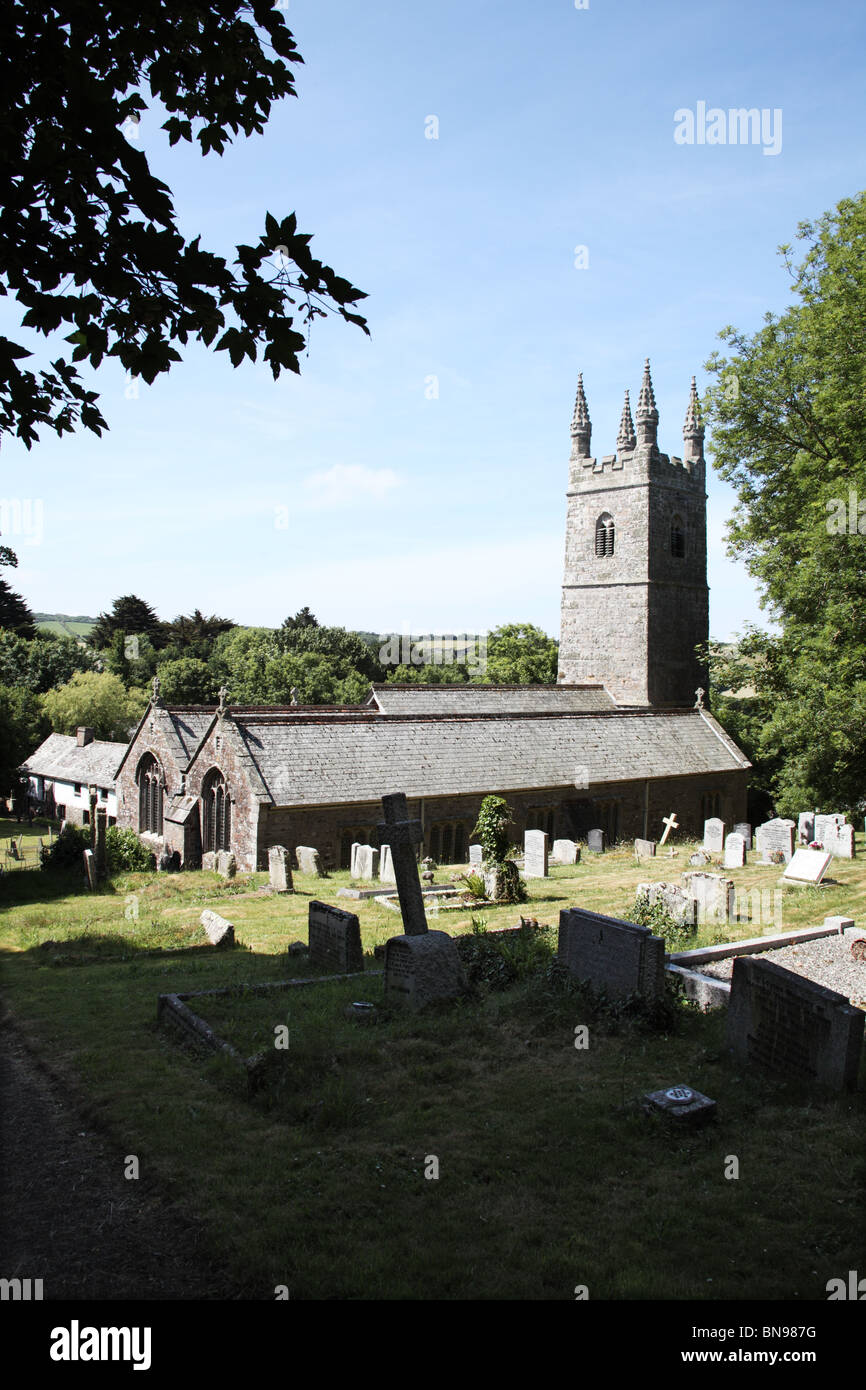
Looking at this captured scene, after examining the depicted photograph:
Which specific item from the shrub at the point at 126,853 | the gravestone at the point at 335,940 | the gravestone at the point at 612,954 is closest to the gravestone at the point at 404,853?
the gravestone at the point at 335,940

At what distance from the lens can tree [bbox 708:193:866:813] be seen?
750 inches

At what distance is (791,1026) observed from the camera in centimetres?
814

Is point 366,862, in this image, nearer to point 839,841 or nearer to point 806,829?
point 839,841

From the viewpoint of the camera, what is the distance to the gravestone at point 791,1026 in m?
7.73

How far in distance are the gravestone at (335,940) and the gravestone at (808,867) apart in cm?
1087

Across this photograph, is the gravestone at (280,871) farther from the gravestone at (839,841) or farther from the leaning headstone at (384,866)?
the gravestone at (839,841)

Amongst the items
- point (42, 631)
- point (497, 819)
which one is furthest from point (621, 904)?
point (42, 631)

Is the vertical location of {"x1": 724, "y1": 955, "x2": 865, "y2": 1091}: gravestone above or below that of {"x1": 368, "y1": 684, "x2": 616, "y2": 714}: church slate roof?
below

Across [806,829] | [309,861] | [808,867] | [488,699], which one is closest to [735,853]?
[808,867]

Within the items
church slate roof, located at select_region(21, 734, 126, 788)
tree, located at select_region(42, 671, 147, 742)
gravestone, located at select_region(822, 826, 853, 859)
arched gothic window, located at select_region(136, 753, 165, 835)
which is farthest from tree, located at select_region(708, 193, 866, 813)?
tree, located at select_region(42, 671, 147, 742)

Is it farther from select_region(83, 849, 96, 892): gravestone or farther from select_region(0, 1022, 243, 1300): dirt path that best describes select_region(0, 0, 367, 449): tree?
select_region(83, 849, 96, 892): gravestone

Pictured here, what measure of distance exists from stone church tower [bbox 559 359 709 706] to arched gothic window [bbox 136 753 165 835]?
20.4 meters
